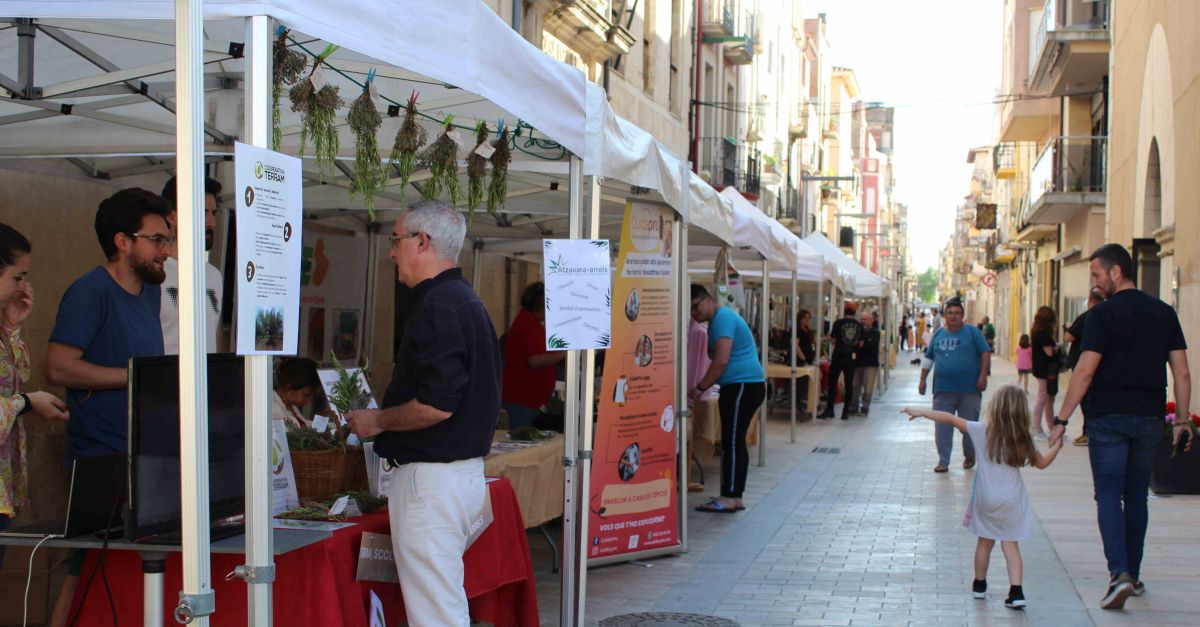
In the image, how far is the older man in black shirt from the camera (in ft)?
14.0

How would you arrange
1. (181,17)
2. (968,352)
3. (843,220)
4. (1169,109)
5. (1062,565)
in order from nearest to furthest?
1. (181,17)
2. (1062,565)
3. (968,352)
4. (1169,109)
5. (843,220)

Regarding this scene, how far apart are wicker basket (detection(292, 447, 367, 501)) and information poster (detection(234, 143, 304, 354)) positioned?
1.38m

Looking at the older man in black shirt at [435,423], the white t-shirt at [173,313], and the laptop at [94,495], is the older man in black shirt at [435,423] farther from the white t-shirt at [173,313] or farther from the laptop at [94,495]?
the white t-shirt at [173,313]

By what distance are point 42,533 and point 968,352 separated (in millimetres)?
9921

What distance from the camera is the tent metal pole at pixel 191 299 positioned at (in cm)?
327

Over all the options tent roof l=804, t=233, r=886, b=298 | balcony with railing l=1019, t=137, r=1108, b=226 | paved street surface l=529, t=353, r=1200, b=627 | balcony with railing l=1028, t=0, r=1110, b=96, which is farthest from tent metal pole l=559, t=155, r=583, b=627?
balcony with railing l=1019, t=137, r=1108, b=226

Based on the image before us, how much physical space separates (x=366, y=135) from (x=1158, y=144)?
44.8 feet

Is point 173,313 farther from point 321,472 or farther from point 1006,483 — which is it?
point 1006,483

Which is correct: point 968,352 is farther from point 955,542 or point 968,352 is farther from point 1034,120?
point 1034,120

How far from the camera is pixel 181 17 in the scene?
10.8 ft

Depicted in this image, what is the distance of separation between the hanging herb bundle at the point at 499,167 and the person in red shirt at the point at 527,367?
2.68 m

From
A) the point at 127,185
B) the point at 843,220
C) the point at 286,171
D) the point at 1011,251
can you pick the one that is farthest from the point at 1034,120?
the point at 843,220

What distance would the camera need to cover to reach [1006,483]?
698cm

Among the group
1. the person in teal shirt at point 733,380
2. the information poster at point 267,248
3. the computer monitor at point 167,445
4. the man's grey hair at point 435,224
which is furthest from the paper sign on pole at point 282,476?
the person in teal shirt at point 733,380
